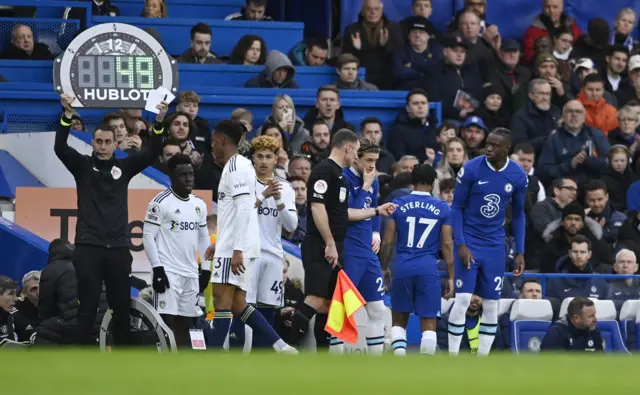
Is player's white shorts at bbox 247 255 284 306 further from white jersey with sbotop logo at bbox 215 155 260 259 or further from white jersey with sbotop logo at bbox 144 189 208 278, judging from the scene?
white jersey with sbotop logo at bbox 215 155 260 259

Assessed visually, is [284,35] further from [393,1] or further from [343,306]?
[343,306]

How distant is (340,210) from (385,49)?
7895 mm

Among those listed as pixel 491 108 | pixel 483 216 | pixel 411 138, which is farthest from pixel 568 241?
pixel 483 216

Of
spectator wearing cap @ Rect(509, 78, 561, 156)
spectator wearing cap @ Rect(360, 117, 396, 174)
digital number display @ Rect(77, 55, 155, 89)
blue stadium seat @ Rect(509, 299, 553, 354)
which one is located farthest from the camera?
spectator wearing cap @ Rect(509, 78, 561, 156)

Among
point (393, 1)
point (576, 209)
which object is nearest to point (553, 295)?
point (576, 209)

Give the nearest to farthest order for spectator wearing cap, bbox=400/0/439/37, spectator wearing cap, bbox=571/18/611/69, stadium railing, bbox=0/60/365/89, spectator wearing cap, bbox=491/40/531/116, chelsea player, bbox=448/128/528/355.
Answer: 1. chelsea player, bbox=448/128/528/355
2. stadium railing, bbox=0/60/365/89
3. spectator wearing cap, bbox=491/40/531/116
4. spectator wearing cap, bbox=400/0/439/37
5. spectator wearing cap, bbox=571/18/611/69

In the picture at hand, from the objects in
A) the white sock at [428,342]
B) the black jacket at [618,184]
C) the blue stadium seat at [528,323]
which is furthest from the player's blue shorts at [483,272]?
the black jacket at [618,184]

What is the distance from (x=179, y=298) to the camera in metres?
13.1

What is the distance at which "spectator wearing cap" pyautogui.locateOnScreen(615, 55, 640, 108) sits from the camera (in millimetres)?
20953

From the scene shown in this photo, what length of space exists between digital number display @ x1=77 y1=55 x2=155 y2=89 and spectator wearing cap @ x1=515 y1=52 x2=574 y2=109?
6.89m

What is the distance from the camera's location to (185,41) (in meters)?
20.0

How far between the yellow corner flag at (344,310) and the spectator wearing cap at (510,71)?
810 cm

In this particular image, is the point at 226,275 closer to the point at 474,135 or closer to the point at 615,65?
the point at 474,135

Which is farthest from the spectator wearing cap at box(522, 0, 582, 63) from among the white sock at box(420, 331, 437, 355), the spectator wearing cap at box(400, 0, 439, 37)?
the white sock at box(420, 331, 437, 355)
